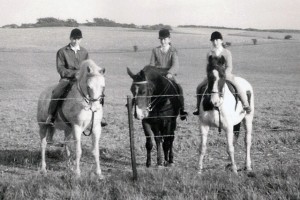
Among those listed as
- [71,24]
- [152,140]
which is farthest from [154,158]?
[71,24]

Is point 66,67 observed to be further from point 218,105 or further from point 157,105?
point 218,105

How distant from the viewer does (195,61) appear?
49.9 metres

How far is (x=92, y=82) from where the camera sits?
8.42m

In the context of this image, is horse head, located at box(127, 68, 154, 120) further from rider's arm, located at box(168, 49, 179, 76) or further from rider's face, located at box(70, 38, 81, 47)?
rider's face, located at box(70, 38, 81, 47)

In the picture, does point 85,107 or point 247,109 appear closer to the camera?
point 85,107

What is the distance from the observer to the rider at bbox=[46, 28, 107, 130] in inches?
377

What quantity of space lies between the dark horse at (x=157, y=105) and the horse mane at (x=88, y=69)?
734mm

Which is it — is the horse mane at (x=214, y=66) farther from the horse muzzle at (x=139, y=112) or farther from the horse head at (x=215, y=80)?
the horse muzzle at (x=139, y=112)

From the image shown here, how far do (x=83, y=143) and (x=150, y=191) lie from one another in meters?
5.81

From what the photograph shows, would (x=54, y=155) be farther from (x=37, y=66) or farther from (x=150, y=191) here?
(x=37, y=66)

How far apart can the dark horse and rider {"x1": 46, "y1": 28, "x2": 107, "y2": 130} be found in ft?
3.79

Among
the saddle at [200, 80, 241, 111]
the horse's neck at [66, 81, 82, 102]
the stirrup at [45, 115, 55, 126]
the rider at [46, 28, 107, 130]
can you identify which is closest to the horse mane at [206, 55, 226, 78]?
the saddle at [200, 80, 241, 111]

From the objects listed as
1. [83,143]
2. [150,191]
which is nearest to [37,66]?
[83,143]

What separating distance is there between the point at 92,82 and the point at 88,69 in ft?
0.94
